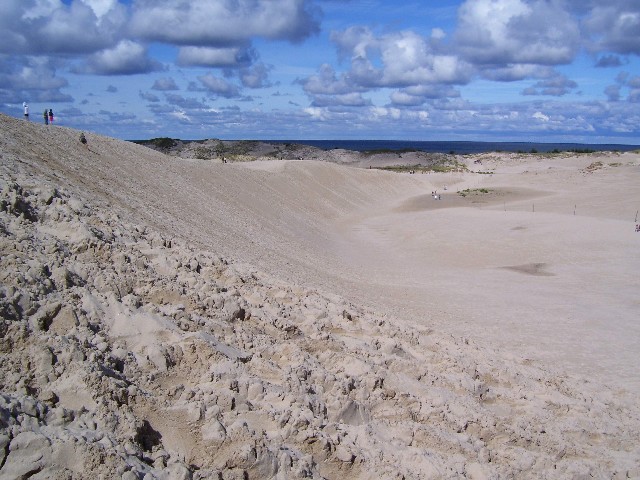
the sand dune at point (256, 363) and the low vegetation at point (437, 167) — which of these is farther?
the low vegetation at point (437, 167)

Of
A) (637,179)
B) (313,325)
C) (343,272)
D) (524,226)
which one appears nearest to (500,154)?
(637,179)

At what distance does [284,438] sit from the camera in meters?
5.02

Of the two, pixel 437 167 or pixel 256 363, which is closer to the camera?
pixel 256 363

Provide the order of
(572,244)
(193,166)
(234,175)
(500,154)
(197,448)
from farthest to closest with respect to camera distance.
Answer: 1. (500,154)
2. (234,175)
3. (193,166)
4. (572,244)
5. (197,448)

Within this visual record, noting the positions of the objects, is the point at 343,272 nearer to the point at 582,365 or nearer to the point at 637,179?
the point at 582,365

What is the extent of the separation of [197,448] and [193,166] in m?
22.5

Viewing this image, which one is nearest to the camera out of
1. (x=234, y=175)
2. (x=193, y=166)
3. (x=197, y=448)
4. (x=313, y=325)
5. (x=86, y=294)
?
(x=197, y=448)

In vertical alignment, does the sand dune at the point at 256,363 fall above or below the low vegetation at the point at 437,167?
below


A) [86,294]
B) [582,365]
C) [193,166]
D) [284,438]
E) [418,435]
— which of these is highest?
[193,166]

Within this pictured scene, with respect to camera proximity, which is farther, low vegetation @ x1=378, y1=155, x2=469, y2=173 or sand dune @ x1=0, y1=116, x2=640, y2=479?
low vegetation @ x1=378, y1=155, x2=469, y2=173

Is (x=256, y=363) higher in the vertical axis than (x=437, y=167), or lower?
lower

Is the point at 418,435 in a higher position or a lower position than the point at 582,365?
higher

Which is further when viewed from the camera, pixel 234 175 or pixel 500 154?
pixel 500 154

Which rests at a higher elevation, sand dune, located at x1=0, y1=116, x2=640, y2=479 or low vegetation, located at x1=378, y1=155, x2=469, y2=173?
low vegetation, located at x1=378, y1=155, x2=469, y2=173
